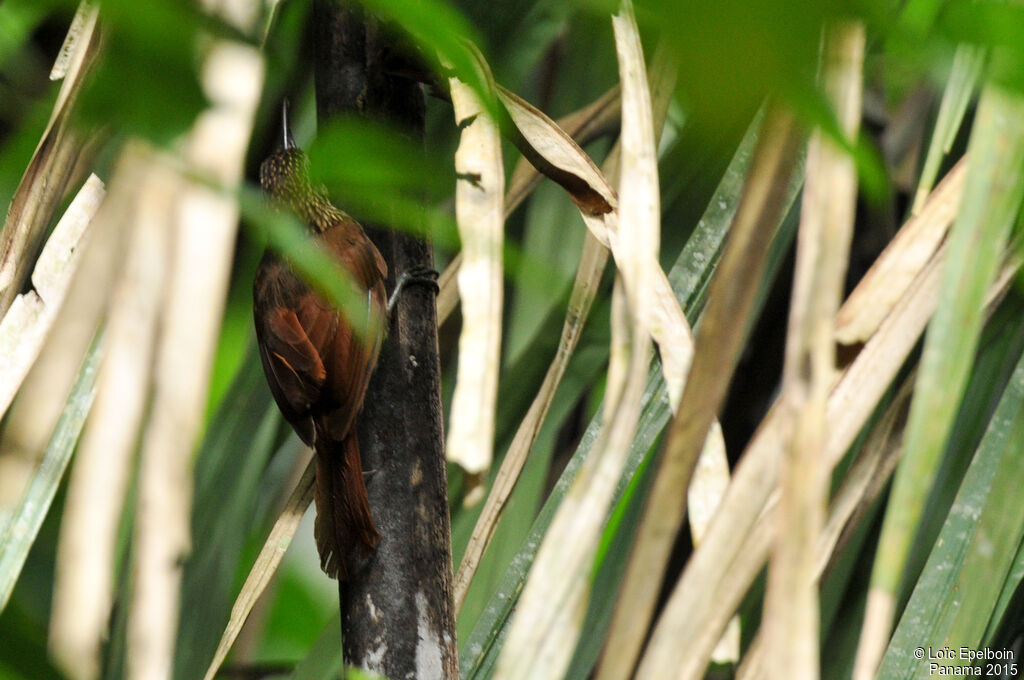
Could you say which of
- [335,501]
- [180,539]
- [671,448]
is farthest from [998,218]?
[335,501]

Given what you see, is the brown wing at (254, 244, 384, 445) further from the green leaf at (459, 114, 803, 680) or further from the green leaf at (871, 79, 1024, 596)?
the green leaf at (871, 79, 1024, 596)

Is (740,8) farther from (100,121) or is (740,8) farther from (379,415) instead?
(379,415)

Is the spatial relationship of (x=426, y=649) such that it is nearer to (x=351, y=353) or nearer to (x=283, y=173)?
A: (x=351, y=353)

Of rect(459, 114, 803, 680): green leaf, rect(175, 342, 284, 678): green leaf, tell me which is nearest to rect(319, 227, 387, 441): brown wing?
rect(175, 342, 284, 678): green leaf

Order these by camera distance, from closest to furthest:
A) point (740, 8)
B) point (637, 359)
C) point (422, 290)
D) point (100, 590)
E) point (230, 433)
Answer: point (740, 8) < point (100, 590) < point (637, 359) < point (422, 290) < point (230, 433)

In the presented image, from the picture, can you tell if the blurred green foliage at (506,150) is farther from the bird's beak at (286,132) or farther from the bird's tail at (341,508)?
the bird's tail at (341,508)

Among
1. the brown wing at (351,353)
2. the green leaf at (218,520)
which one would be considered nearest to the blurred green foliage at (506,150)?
the green leaf at (218,520)

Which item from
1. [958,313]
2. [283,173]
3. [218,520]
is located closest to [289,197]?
[283,173]
